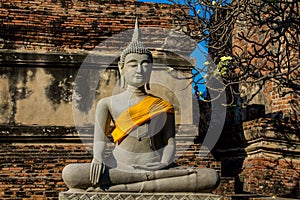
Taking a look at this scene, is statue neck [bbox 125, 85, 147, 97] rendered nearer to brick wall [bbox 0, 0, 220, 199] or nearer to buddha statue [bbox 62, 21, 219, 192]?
buddha statue [bbox 62, 21, 219, 192]

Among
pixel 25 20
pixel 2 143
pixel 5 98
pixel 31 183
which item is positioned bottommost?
pixel 31 183

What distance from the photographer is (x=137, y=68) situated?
5.86 metres

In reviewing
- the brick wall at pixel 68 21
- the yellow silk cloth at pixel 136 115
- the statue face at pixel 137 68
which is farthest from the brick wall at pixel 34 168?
the statue face at pixel 137 68

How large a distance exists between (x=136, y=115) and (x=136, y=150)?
1.15 ft

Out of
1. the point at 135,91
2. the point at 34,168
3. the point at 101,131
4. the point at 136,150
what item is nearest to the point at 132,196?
the point at 136,150

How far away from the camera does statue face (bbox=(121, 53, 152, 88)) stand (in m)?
5.86

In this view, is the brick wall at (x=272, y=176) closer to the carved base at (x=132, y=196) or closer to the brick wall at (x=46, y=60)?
the brick wall at (x=46, y=60)

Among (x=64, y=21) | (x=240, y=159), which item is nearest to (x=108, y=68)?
(x=64, y=21)

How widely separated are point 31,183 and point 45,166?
0.31 metres

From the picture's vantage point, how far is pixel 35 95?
891 centimetres

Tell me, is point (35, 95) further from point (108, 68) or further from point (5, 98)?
point (108, 68)

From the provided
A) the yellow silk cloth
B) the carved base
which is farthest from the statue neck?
the carved base

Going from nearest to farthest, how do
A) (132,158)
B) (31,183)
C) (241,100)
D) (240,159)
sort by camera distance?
(132,158), (31,183), (240,159), (241,100)

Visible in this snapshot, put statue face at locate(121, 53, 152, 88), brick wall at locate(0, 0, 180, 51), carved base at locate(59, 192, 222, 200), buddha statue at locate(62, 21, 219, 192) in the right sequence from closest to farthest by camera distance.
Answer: carved base at locate(59, 192, 222, 200)
buddha statue at locate(62, 21, 219, 192)
statue face at locate(121, 53, 152, 88)
brick wall at locate(0, 0, 180, 51)
